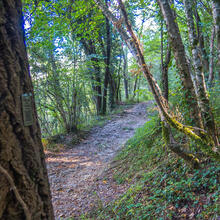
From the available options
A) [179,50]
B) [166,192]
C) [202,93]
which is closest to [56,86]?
[179,50]

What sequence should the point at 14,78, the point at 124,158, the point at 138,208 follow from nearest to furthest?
1. the point at 14,78
2. the point at 138,208
3. the point at 124,158

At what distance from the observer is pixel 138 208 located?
3299mm

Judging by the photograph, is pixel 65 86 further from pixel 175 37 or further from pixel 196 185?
pixel 196 185

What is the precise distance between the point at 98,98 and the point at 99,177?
879 cm

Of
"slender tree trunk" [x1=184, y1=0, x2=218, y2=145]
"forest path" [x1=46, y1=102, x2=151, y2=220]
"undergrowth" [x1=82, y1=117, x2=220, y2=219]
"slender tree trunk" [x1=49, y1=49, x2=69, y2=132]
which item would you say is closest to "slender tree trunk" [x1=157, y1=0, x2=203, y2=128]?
"slender tree trunk" [x1=184, y1=0, x2=218, y2=145]

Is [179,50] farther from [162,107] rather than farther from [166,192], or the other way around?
[166,192]

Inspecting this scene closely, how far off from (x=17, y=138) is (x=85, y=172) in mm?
5103

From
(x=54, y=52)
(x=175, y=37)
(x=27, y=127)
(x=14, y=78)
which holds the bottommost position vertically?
(x=27, y=127)

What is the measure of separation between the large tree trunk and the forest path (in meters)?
3.06

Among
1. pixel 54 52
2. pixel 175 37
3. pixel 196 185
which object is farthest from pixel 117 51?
pixel 196 185

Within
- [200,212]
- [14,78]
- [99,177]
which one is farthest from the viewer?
[99,177]

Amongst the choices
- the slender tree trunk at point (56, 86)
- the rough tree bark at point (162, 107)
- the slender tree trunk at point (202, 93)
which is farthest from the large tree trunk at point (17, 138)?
the slender tree trunk at point (56, 86)

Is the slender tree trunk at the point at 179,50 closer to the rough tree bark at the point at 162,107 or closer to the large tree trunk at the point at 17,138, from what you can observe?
the rough tree bark at the point at 162,107

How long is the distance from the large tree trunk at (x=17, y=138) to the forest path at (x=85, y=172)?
3056mm
